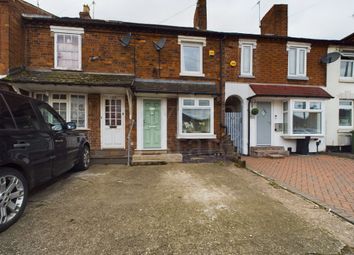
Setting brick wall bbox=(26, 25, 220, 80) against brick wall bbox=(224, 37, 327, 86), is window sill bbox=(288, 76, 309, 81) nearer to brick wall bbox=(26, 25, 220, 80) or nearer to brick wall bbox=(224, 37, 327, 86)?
brick wall bbox=(224, 37, 327, 86)

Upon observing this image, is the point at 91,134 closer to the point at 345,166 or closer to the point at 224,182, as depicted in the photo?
the point at 224,182

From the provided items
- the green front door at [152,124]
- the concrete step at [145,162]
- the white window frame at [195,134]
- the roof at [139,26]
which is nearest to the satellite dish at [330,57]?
the roof at [139,26]

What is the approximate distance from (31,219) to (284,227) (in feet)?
12.4

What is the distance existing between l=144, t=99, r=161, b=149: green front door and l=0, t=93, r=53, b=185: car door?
16.4 feet

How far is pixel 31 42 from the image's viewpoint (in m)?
8.15

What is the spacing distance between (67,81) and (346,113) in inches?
519

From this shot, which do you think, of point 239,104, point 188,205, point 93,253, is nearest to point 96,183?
point 188,205

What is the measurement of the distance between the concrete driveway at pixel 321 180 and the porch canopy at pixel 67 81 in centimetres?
575

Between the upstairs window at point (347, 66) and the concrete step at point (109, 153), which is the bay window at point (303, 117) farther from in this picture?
the concrete step at point (109, 153)

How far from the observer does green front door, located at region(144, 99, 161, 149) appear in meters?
8.78

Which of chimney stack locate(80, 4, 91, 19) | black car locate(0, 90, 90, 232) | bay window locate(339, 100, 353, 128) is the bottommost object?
black car locate(0, 90, 90, 232)

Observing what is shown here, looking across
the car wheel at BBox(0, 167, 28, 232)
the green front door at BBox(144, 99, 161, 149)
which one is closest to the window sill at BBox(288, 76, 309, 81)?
the green front door at BBox(144, 99, 161, 149)

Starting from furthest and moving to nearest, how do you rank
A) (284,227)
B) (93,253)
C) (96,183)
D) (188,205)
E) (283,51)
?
(283,51) < (96,183) < (188,205) < (284,227) < (93,253)

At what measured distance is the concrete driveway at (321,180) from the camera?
3873 millimetres
